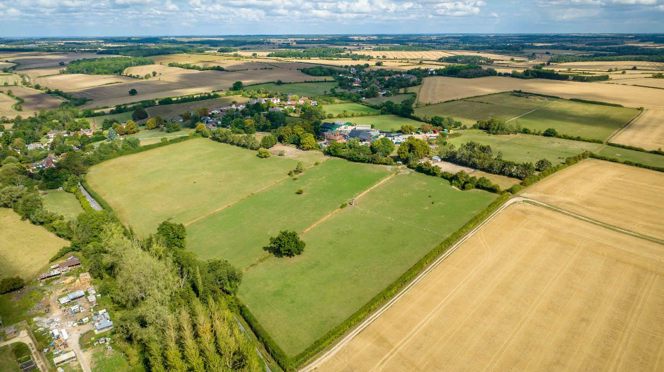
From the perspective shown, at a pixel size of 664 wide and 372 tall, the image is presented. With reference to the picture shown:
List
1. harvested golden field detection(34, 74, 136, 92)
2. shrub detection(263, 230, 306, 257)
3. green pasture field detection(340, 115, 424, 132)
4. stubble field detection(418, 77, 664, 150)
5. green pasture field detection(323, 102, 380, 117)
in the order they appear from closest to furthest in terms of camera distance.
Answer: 1. shrub detection(263, 230, 306, 257)
2. stubble field detection(418, 77, 664, 150)
3. green pasture field detection(340, 115, 424, 132)
4. green pasture field detection(323, 102, 380, 117)
5. harvested golden field detection(34, 74, 136, 92)

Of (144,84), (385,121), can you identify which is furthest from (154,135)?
(144,84)

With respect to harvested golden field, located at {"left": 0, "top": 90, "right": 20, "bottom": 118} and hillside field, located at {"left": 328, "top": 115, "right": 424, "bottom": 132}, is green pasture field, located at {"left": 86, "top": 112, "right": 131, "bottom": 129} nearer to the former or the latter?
harvested golden field, located at {"left": 0, "top": 90, "right": 20, "bottom": 118}

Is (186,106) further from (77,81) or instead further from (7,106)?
(77,81)

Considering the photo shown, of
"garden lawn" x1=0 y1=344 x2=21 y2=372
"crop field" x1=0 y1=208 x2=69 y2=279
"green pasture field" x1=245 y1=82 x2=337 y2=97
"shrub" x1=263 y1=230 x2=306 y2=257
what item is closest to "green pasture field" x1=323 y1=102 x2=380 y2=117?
"green pasture field" x1=245 y1=82 x2=337 y2=97

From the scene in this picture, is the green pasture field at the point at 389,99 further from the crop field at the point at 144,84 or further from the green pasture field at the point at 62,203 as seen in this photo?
the green pasture field at the point at 62,203

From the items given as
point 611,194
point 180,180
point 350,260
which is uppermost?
point 611,194

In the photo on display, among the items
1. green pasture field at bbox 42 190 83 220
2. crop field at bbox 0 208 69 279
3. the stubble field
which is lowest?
crop field at bbox 0 208 69 279
